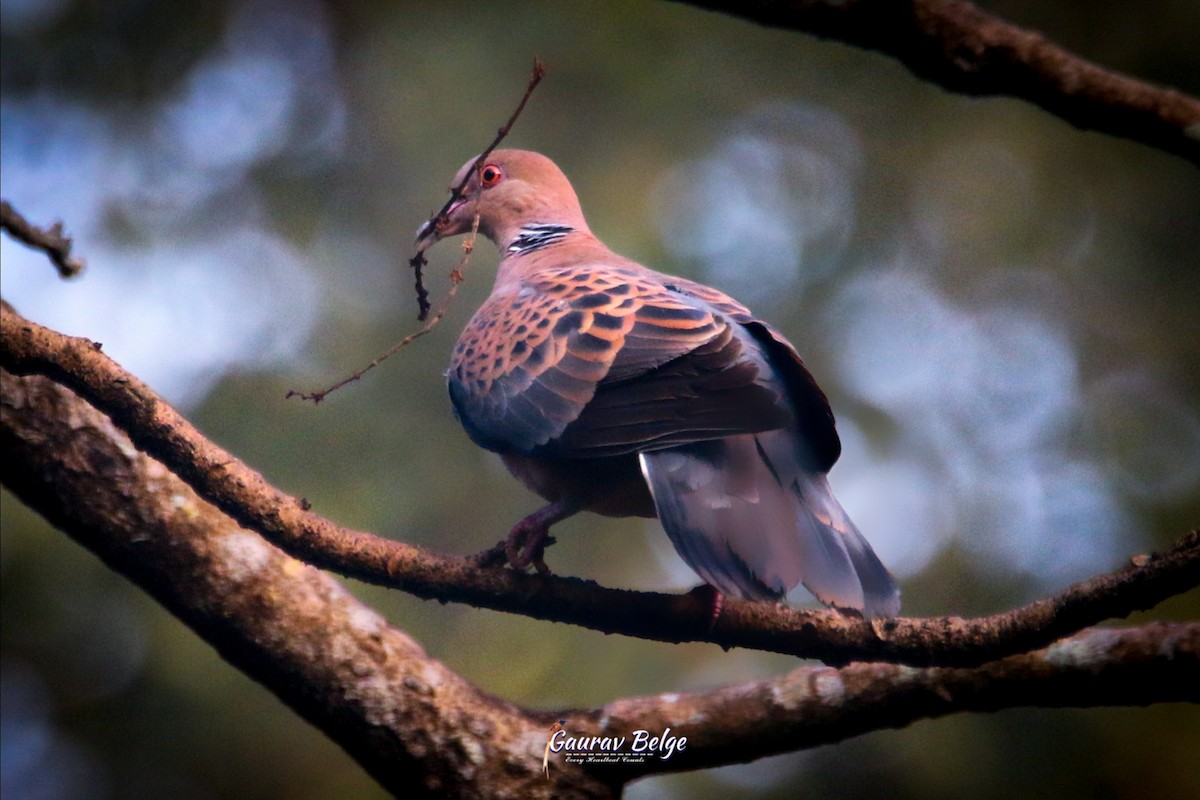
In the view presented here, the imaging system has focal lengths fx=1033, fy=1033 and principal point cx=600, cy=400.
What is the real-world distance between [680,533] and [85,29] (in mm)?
3846

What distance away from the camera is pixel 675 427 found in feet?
7.10

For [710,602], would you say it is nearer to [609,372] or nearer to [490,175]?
[609,372]

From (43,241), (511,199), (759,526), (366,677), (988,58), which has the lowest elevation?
(366,677)

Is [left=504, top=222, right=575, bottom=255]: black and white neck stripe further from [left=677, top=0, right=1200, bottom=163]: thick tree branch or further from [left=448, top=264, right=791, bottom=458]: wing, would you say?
[left=677, top=0, right=1200, bottom=163]: thick tree branch

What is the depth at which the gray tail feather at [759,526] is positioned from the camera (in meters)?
2.02

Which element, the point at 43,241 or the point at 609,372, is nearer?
the point at 43,241

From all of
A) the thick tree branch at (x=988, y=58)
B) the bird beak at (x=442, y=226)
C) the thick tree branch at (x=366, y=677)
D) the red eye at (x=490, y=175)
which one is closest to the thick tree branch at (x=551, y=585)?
the thick tree branch at (x=366, y=677)

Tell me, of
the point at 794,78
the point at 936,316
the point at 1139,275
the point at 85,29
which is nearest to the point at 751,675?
the point at 936,316

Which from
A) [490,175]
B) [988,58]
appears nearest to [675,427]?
[988,58]

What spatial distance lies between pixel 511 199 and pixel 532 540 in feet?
5.53

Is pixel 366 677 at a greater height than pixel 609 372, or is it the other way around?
pixel 609 372

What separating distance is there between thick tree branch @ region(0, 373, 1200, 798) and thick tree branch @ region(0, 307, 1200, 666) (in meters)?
0.23

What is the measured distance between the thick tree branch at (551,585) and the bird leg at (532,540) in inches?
2.3

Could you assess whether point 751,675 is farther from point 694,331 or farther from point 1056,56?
point 1056,56
